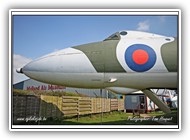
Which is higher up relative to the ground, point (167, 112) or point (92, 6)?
point (92, 6)

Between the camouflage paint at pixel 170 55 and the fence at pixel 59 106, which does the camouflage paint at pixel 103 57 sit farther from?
the camouflage paint at pixel 170 55

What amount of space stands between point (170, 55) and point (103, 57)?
0.80 metres

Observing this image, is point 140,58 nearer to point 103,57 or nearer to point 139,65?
point 139,65

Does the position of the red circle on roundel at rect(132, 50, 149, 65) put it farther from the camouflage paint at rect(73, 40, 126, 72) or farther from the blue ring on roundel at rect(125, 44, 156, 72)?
the camouflage paint at rect(73, 40, 126, 72)

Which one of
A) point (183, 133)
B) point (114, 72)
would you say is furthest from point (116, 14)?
point (183, 133)

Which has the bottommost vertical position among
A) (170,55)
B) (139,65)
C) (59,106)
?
(59,106)

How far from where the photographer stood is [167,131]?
3902mm

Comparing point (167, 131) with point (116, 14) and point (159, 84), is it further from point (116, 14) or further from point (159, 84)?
point (116, 14)

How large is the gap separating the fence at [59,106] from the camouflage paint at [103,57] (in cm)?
39

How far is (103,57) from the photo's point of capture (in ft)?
13.1

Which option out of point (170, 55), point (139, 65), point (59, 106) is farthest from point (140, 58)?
point (59, 106)

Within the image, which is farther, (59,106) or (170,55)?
(59,106)

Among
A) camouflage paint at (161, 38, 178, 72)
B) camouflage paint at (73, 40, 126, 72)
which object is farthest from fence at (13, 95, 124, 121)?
camouflage paint at (161, 38, 178, 72)

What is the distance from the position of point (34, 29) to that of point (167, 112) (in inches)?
75.1
